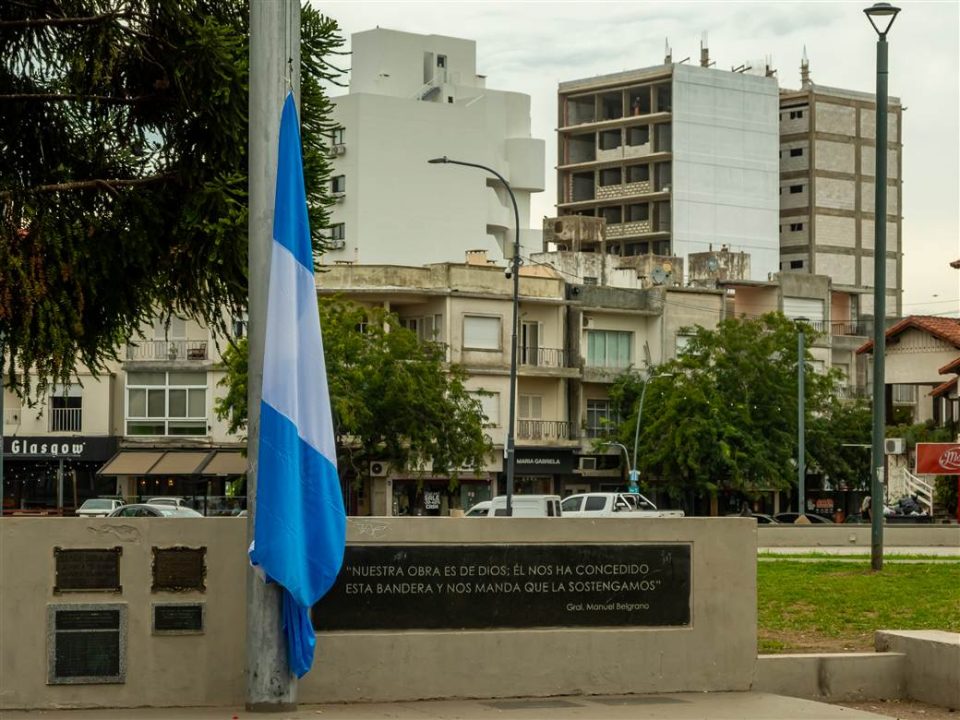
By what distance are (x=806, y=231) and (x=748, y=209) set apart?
5.94 meters

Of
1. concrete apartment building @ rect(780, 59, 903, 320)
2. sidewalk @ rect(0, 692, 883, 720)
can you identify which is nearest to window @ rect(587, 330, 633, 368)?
concrete apartment building @ rect(780, 59, 903, 320)

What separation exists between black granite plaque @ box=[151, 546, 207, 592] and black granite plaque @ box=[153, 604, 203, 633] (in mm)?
128

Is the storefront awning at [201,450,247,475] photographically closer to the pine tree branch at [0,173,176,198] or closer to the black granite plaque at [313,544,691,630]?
the pine tree branch at [0,173,176,198]

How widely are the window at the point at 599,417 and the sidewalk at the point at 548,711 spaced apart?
55740 millimetres

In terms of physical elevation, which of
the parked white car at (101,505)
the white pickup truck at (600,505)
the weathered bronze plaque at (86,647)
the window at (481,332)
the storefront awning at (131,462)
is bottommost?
the parked white car at (101,505)

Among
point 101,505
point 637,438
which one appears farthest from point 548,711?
point 637,438

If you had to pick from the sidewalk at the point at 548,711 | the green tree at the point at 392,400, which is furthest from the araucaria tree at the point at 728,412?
the sidewalk at the point at 548,711

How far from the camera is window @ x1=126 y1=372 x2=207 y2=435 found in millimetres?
63312

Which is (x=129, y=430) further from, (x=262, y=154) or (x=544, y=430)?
(x=262, y=154)

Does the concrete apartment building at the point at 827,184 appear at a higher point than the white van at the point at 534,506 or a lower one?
higher

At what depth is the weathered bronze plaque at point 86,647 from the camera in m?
11.2

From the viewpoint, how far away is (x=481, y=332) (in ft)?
215

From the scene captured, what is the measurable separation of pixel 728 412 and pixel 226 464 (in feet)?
62.5

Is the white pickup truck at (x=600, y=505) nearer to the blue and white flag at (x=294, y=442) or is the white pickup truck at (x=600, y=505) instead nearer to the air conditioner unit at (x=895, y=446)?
the air conditioner unit at (x=895, y=446)
